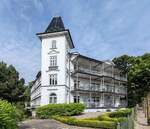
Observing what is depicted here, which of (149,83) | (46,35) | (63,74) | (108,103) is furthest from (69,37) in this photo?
(149,83)

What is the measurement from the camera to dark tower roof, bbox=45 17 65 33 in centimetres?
4499

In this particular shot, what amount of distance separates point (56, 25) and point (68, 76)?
30.5ft

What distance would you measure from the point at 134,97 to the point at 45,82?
30537 mm

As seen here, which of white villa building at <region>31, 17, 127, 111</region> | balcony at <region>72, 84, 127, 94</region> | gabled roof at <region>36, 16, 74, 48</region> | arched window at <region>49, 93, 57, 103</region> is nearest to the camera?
arched window at <region>49, 93, 57, 103</region>

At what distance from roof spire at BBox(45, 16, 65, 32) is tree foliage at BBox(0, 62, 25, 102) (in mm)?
11851

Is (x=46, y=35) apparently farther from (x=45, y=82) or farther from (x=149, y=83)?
(x=149, y=83)

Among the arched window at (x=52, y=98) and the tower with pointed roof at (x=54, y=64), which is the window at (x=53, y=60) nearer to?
the tower with pointed roof at (x=54, y=64)

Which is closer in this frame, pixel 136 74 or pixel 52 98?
pixel 52 98

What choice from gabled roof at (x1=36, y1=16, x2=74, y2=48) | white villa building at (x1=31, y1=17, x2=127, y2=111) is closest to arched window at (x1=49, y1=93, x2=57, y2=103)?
white villa building at (x1=31, y1=17, x2=127, y2=111)

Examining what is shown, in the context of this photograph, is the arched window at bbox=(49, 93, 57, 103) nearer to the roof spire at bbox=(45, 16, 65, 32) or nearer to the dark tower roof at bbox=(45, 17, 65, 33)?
the dark tower roof at bbox=(45, 17, 65, 33)

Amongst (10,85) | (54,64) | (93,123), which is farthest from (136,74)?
Result: (93,123)

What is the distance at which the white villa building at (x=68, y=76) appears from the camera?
43.2 m

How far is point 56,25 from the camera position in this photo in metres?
46.4

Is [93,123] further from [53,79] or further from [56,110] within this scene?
[53,79]
